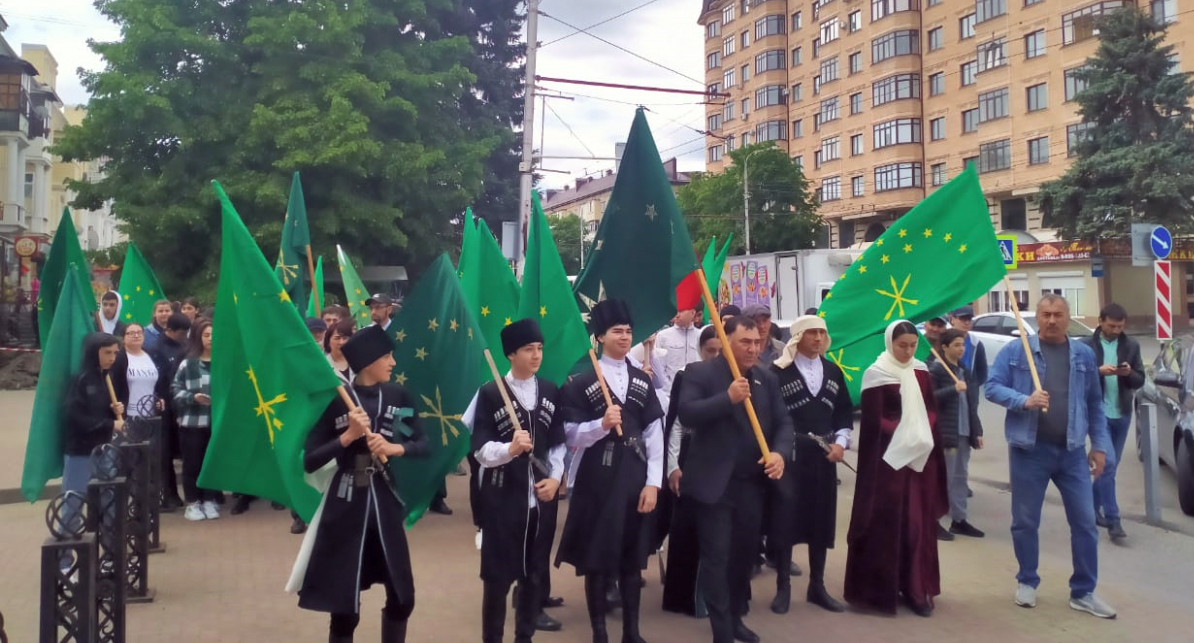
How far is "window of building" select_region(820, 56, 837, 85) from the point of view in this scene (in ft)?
195

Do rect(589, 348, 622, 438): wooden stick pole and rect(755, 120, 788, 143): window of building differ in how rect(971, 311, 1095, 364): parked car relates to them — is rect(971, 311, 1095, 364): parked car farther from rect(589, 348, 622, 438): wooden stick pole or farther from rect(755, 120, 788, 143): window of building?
rect(755, 120, 788, 143): window of building

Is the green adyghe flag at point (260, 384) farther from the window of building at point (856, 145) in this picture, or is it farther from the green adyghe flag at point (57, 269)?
the window of building at point (856, 145)

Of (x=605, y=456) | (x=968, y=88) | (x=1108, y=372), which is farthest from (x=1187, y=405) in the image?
(x=968, y=88)

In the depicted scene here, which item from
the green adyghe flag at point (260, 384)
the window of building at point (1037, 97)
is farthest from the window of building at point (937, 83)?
Answer: the green adyghe flag at point (260, 384)

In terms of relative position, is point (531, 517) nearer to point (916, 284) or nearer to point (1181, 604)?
point (916, 284)

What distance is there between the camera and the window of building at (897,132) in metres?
53.5

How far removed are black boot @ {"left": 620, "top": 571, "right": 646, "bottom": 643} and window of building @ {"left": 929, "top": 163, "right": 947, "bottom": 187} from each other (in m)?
49.6

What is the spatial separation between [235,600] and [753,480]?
3615 millimetres

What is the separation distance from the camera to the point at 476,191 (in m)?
25.0

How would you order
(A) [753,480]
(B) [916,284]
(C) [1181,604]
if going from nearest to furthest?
(A) [753,480]
(C) [1181,604]
(B) [916,284]

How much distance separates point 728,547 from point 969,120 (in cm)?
4901

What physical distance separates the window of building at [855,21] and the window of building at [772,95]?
841cm

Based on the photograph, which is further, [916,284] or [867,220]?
[867,220]

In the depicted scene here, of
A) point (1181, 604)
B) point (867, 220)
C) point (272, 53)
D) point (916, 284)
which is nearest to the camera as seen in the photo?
point (1181, 604)
